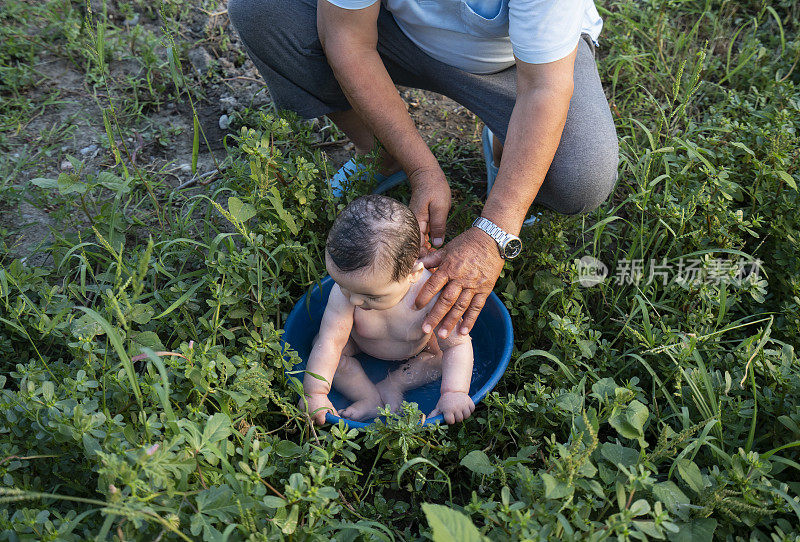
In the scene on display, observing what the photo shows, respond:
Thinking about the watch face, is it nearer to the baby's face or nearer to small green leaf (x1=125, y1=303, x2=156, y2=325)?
the baby's face

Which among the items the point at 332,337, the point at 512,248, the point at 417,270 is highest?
the point at 512,248

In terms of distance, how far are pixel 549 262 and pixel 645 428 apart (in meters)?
0.70

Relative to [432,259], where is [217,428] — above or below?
below

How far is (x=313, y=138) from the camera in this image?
3311 millimetres

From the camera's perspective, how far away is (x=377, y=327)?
2.43 meters

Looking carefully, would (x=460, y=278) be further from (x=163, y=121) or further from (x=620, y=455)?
(x=163, y=121)

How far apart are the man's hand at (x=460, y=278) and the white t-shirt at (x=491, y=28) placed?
0.64 meters

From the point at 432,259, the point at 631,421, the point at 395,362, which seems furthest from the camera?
the point at 395,362

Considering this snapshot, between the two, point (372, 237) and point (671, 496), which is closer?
point (671, 496)

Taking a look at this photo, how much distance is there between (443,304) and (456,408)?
1.17 feet

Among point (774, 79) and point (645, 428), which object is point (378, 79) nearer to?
point (645, 428)

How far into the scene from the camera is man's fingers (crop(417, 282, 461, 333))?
2086 mm

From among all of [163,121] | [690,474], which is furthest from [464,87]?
[163,121]

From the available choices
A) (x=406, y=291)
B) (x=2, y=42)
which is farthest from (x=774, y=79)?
(x=2, y=42)
